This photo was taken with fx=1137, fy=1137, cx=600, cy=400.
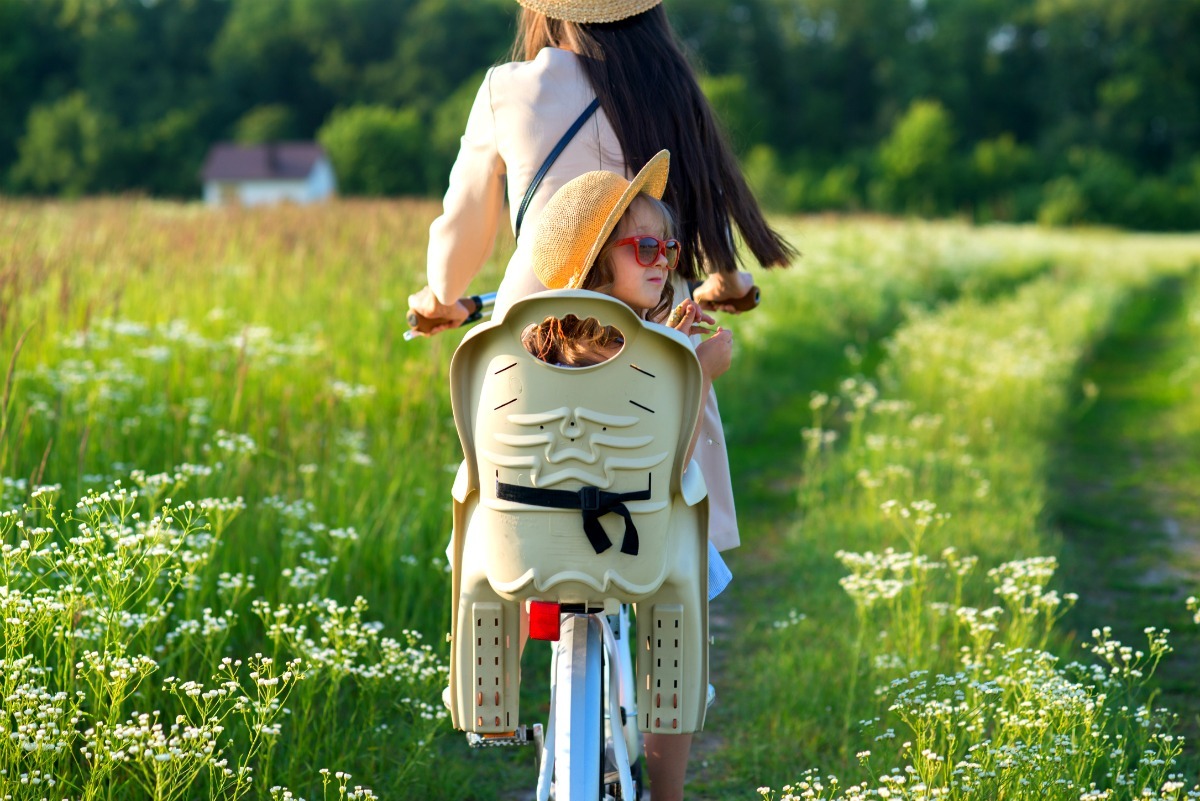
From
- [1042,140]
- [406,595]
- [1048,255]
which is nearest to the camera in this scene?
[406,595]

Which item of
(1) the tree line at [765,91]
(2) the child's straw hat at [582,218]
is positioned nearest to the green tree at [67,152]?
(1) the tree line at [765,91]

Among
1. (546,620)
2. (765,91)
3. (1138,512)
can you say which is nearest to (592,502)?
(546,620)

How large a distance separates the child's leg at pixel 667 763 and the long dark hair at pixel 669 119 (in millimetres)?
1089

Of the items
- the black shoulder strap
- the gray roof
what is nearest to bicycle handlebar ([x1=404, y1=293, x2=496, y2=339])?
the black shoulder strap

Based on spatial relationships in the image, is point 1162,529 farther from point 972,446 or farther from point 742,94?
point 742,94

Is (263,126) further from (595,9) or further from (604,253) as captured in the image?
(604,253)

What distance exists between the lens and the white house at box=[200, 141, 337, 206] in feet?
203

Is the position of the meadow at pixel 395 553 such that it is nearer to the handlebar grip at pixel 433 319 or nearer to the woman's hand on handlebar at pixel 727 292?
the handlebar grip at pixel 433 319

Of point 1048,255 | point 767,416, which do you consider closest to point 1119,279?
point 1048,255

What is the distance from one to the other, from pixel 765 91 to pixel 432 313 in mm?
88781

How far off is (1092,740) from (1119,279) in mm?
21499

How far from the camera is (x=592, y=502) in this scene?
1.87 m

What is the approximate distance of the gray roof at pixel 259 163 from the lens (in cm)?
6253

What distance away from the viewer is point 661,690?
6.97ft
